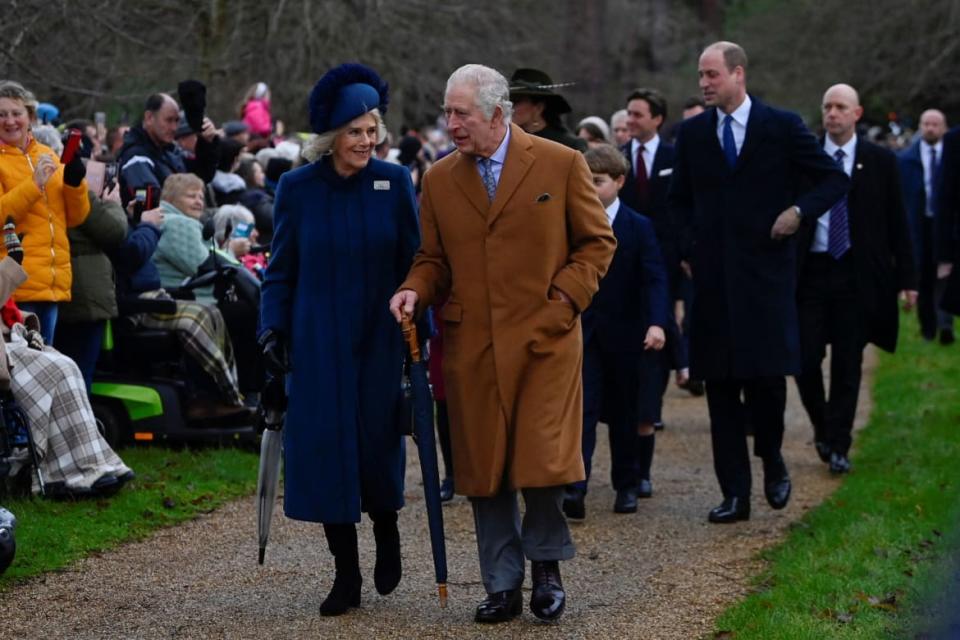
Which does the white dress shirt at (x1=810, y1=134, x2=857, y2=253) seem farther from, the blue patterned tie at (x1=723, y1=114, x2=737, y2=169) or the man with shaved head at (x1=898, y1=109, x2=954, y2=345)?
the man with shaved head at (x1=898, y1=109, x2=954, y2=345)

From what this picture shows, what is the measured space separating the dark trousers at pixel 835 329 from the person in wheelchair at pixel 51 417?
Result: 4.30m

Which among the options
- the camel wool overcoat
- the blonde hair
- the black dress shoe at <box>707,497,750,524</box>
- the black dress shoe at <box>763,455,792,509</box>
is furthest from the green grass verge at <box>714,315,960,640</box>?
the blonde hair

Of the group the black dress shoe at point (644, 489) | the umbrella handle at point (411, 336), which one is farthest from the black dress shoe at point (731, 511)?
the umbrella handle at point (411, 336)

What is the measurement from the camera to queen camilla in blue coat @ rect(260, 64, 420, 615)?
21.8 feet

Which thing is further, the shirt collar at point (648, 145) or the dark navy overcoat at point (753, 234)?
the shirt collar at point (648, 145)

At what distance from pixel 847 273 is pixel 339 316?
16.6 feet

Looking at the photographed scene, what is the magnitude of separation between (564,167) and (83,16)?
741 centimetres

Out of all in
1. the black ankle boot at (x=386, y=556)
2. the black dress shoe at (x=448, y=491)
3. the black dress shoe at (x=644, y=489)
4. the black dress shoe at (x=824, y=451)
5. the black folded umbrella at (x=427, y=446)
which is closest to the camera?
the black folded umbrella at (x=427, y=446)

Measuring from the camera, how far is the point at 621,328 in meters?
9.45

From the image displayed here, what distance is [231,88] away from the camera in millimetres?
19391

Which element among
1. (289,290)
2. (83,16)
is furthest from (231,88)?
(289,290)

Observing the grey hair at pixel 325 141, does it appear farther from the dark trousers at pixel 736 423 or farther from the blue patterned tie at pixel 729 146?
the dark trousers at pixel 736 423

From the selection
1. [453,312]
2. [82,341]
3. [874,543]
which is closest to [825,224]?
[874,543]

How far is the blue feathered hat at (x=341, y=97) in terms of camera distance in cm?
661
